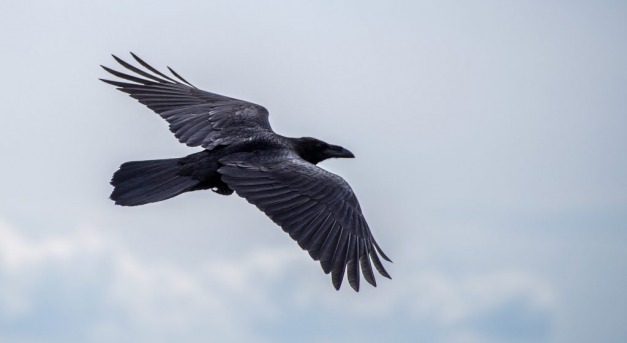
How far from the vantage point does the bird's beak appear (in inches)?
715

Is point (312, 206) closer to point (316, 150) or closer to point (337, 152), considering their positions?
point (316, 150)

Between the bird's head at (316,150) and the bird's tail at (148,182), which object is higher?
the bird's head at (316,150)

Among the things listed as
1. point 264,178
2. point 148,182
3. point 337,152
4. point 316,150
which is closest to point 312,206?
point 264,178

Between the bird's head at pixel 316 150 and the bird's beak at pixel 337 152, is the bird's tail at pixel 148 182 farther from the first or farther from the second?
the bird's beak at pixel 337 152

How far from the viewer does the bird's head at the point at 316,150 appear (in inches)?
696

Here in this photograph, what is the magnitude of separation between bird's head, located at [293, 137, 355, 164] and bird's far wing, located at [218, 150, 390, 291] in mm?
1127

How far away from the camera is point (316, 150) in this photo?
17938mm

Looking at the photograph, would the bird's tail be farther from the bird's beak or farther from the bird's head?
the bird's beak

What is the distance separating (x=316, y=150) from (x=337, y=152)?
44 centimetres

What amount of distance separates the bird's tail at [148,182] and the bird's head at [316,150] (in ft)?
6.42

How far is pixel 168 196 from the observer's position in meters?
15.8

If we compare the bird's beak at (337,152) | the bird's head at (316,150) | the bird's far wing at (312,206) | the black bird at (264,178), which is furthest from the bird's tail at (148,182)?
the bird's beak at (337,152)

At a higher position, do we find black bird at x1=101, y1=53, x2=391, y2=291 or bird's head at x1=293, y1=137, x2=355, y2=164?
bird's head at x1=293, y1=137, x2=355, y2=164

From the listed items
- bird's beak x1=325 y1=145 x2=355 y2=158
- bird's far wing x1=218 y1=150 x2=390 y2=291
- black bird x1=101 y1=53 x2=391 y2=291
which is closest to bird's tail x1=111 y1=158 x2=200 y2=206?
black bird x1=101 y1=53 x2=391 y2=291
